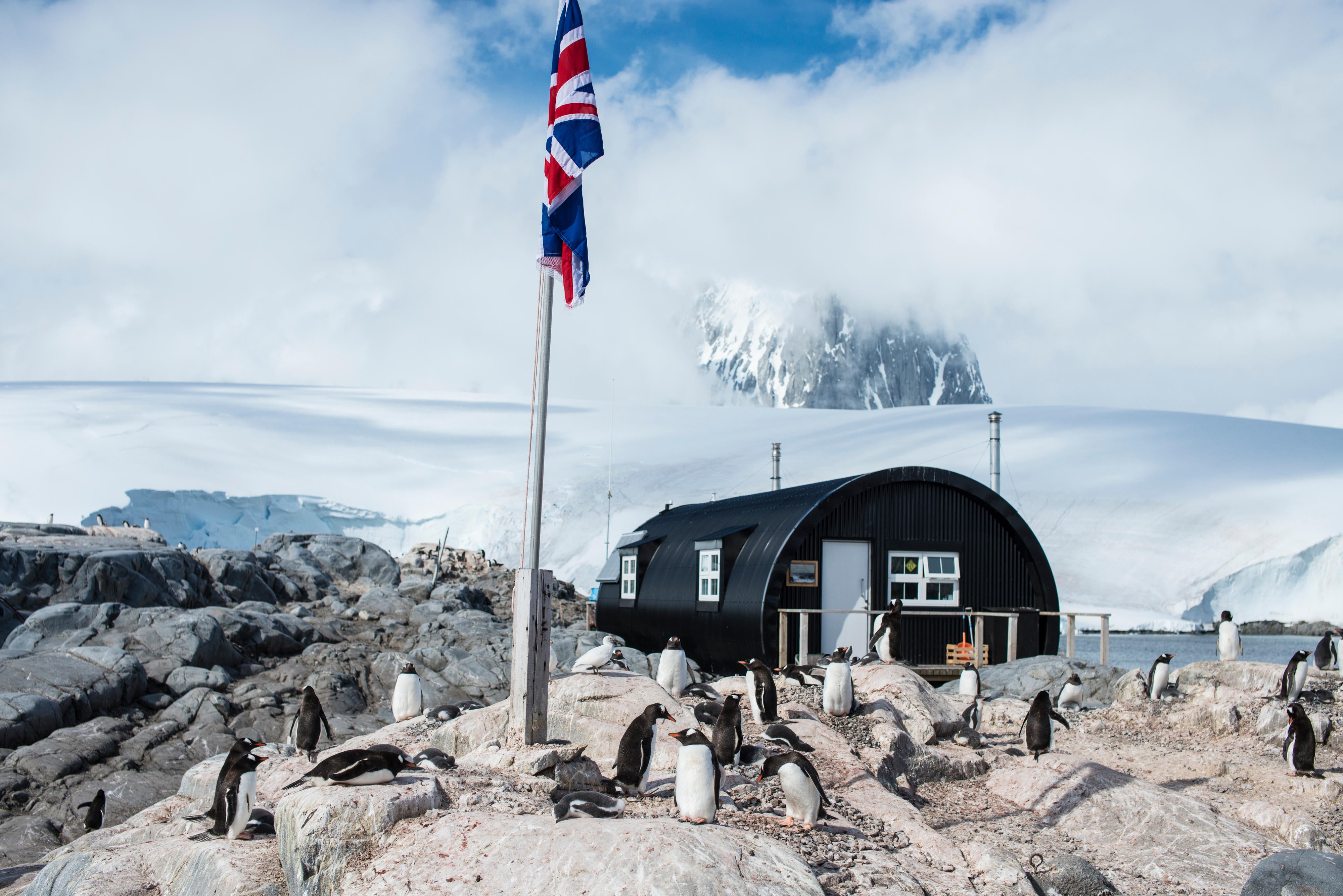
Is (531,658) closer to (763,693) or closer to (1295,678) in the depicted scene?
(763,693)

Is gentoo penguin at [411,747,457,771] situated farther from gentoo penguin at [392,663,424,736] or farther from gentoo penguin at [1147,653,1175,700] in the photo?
gentoo penguin at [1147,653,1175,700]

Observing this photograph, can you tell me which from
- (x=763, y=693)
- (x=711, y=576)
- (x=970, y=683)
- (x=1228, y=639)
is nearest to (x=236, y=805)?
(x=763, y=693)

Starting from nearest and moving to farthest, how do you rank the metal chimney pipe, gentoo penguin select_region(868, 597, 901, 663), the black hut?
gentoo penguin select_region(868, 597, 901, 663)
the black hut
the metal chimney pipe

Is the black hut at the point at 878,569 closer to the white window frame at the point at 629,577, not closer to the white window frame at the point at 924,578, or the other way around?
the white window frame at the point at 924,578

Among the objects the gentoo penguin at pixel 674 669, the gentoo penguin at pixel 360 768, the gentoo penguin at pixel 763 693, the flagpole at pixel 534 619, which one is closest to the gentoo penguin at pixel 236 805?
the gentoo penguin at pixel 360 768

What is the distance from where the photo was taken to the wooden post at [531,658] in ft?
28.9

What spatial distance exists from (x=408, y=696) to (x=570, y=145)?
28.3 feet

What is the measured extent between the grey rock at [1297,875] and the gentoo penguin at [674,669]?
7.64 meters

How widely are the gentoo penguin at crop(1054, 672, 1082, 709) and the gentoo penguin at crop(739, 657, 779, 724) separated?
7.27m

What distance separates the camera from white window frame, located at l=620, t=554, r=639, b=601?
27.3 metres

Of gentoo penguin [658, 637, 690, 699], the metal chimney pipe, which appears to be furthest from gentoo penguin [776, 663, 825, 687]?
the metal chimney pipe

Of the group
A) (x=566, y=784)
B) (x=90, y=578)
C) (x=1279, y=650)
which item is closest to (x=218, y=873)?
(x=566, y=784)

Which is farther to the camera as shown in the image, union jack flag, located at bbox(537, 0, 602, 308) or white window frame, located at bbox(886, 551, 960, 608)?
white window frame, located at bbox(886, 551, 960, 608)

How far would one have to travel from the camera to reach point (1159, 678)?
53.4 ft
